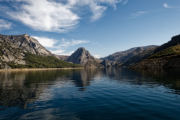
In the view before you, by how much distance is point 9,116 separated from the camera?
73.2 feet

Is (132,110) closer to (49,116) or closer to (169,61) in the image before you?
(49,116)

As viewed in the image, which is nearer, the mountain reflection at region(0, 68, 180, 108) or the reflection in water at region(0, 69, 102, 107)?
the reflection in water at region(0, 69, 102, 107)

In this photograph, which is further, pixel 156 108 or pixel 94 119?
pixel 156 108

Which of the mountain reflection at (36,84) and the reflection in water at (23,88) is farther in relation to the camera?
the mountain reflection at (36,84)

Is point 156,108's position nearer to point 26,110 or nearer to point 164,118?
point 164,118

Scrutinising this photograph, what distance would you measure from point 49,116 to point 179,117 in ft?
71.6

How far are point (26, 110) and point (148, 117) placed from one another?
22966 millimetres

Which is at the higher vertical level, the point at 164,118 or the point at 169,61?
the point at 169,61

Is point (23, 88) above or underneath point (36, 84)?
above

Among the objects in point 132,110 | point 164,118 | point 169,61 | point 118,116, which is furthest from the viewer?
point 169,61

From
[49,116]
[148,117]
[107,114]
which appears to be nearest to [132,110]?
[148,117]

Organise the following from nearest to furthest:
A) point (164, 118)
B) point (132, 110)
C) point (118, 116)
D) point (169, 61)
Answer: point (164, 118)
point (118, 116)
point (132, 110)
point (169, 61)

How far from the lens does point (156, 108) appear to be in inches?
997

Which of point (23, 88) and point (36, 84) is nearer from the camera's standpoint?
point (23, 88)
